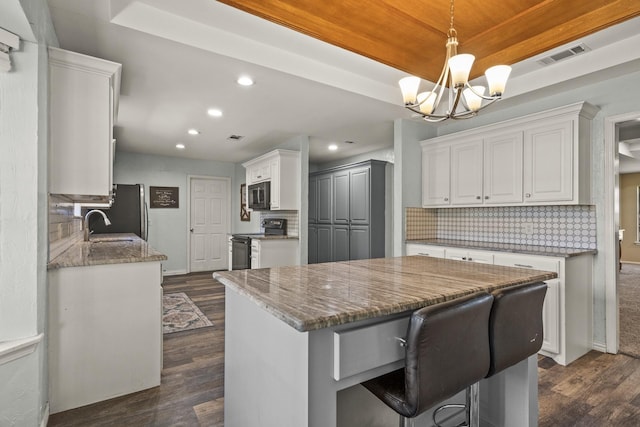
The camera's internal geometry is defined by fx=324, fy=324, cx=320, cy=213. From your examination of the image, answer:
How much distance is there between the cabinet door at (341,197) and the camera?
209 inches

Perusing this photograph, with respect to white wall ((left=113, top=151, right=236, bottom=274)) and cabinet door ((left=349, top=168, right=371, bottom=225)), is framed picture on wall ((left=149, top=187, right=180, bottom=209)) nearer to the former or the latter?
white wall ((left=113, top=151, right=236, bottom=274))

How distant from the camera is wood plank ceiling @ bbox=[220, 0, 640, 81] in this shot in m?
2.02

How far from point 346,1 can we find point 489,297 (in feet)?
6.14

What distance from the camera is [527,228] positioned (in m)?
3.35

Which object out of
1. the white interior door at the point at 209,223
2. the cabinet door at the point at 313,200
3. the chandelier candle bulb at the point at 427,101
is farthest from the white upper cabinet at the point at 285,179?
the chandelier candle bulb at the point at 427,101

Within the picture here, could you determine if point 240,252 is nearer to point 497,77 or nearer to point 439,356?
point 497,77

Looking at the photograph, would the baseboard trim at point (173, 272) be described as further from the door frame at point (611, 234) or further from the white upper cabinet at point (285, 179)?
the door frame at point (611, 234)

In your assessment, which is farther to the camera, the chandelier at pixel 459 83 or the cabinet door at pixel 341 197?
the cabinet door at pixel 341 197

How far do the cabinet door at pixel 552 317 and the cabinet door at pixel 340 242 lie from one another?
295cm

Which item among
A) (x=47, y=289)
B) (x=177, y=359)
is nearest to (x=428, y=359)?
(x=47, y=289)

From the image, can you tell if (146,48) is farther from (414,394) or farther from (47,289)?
(414,394)

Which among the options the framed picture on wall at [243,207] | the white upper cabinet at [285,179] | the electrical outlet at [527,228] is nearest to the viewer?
the electrical outlet at [527,228]

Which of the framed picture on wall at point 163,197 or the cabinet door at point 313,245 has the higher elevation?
the framed picture on wall at point 163,197

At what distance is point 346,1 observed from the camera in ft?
6.58
